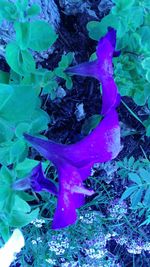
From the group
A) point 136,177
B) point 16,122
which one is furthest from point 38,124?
point 136,177

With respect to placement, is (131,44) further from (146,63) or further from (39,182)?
(39,182)

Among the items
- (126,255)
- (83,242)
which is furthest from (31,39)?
(126,255)

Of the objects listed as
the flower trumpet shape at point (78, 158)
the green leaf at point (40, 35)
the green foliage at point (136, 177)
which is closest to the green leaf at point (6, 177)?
the flower trumpet shape at point (78, 158)

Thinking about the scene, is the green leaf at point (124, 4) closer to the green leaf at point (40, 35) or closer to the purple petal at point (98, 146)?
the green leaf at point (40, 35)

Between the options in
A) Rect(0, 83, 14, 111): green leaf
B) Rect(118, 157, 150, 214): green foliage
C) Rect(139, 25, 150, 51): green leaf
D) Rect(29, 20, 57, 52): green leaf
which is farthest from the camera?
Rect(118, 157, 150, 214): green foliage

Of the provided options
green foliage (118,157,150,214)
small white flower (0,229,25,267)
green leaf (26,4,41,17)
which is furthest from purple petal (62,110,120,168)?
green foliage (118,157,150,214)

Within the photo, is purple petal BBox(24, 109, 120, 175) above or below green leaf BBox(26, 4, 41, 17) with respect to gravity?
below

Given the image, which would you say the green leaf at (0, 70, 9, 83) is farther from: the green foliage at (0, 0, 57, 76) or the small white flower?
the small white flower

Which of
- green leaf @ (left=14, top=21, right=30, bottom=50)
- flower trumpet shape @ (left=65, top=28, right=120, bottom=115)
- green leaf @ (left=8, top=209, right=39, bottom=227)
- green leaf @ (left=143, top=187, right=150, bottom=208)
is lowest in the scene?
green leaf @ (left=143, top=187, right=150, bottom=208)
